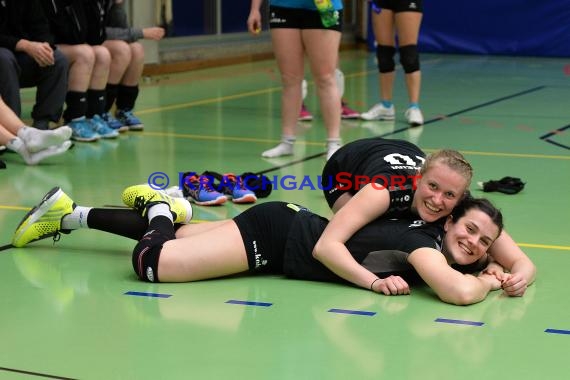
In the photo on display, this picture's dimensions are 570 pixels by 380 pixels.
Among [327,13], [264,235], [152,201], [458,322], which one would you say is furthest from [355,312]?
[327,13]

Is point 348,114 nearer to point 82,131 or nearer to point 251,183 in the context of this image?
point 82,131

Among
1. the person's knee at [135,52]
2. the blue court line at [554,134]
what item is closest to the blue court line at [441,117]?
the blue court line at [554,134]

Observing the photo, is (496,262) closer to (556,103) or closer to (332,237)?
(332,237)

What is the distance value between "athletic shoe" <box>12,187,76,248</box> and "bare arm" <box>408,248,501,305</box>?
1365 mm

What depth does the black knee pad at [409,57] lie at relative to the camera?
23.2 ft

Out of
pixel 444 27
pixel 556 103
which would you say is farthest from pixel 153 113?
pixel 444 27

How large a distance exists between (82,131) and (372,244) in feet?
11.7

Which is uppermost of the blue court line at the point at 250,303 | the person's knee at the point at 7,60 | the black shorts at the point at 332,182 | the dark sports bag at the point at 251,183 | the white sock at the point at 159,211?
the person's knee at the point at 7,60

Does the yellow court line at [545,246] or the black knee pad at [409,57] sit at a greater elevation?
the black knee pad at [409,57]

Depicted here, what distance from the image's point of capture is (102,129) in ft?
21.4

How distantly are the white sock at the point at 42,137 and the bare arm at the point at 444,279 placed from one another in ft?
8.85

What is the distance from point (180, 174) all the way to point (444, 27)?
936cm

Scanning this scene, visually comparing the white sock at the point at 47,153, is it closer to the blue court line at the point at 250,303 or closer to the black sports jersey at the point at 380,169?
Result: the black sports jersey at the point at 380,169

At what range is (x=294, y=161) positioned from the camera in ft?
18.7
